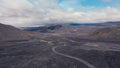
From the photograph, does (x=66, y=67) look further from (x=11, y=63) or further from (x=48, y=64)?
(x=11, y=63)

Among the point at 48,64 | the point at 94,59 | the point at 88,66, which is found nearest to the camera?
the point at 88,66

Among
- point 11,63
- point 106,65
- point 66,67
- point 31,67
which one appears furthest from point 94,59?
point 11,63

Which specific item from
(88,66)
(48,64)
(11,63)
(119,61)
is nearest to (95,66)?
(88,66)

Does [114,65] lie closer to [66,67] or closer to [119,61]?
[119,61]

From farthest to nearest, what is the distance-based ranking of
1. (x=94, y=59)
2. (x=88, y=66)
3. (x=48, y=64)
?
(x=94, y=59)
(x=48, y=64)
(x=88, y=66)

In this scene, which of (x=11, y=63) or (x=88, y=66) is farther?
Result: (x=11, y=63)

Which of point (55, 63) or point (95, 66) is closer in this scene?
point (95, 66)

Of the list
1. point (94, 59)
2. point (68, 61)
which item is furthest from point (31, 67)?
point (94, 59)
